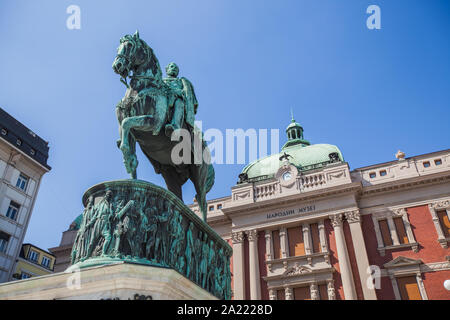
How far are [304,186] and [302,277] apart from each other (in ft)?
22.6

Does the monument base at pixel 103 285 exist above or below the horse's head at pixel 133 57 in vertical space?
below

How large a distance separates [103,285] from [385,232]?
82.4 ft

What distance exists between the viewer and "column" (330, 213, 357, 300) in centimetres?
2323

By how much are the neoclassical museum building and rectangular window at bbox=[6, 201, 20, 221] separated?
1493 centimetres

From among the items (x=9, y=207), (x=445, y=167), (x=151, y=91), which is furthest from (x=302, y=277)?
(x=9, y=207)

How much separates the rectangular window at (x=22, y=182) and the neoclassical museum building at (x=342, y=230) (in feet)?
50.3

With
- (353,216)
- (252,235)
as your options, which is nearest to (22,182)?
(252,235)

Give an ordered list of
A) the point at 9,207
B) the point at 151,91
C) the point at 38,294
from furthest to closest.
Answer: the point at 9,207
the point at 151,91
the point at 38,294

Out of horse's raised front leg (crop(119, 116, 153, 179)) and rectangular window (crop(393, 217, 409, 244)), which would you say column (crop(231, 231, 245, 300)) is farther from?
horse's raised front leg (crop(119, 116, 153, 179))

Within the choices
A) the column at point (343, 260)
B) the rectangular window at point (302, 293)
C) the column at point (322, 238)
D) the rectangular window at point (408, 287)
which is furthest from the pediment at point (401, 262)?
the rectangular window at point (302, 293)

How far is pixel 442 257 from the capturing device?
75.6 ft

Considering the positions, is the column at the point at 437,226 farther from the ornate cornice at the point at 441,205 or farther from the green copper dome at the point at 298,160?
the green copper dome at the point at 298,160

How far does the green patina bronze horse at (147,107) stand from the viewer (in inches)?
235
